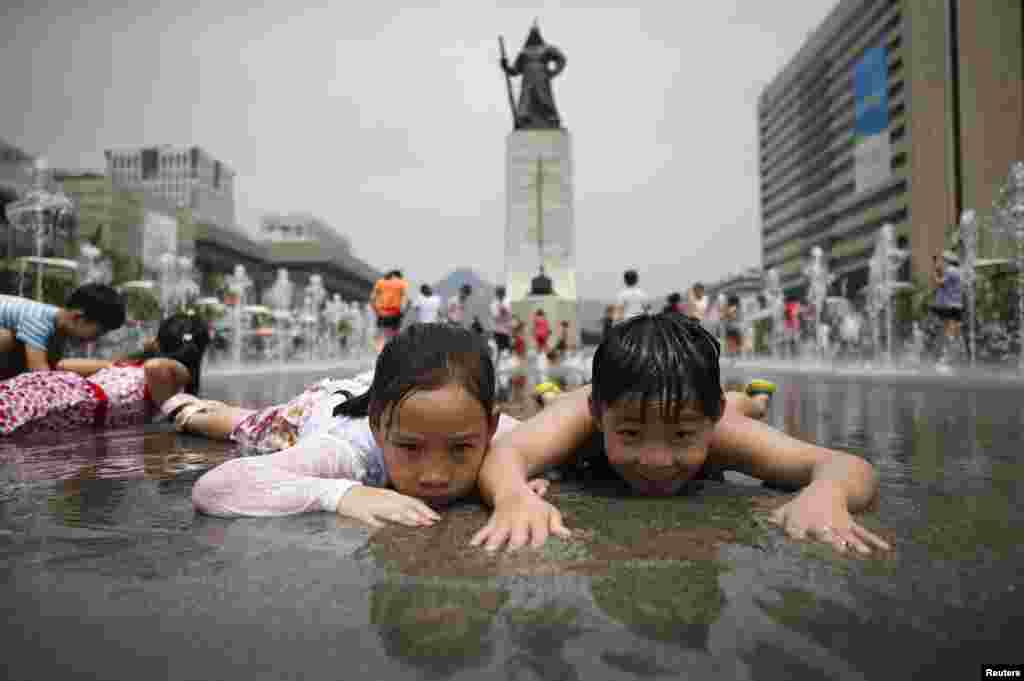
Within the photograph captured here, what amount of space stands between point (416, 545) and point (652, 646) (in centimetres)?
58

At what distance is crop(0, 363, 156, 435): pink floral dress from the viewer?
3176mm

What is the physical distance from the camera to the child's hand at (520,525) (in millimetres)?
1293

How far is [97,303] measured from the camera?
3.76 meters

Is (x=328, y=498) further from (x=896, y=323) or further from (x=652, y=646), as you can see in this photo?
(x=896, y=323)

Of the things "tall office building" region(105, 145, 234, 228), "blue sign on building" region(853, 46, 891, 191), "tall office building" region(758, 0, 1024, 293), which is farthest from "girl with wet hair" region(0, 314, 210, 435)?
"tall office building" region(105, 145, 234, 228)

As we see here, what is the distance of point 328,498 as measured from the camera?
5.18ft

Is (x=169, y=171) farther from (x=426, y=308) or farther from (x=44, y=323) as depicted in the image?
(x=44, y=323)

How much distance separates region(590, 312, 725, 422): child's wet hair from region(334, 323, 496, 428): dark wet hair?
29 cm

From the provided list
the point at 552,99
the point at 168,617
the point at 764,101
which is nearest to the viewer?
the point at 168,617

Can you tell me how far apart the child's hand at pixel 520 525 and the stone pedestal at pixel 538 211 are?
18.7 metres

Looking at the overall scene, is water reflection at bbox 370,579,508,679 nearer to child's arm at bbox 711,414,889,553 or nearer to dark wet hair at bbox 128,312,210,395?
child's arm at bbox 711,414,889,553

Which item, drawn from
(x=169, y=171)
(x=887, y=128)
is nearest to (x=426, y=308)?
(x=887, y=128)

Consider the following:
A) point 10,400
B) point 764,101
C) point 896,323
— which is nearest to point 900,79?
point 764,101

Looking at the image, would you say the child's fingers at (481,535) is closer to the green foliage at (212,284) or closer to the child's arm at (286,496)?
the child's arm at (286,496)
